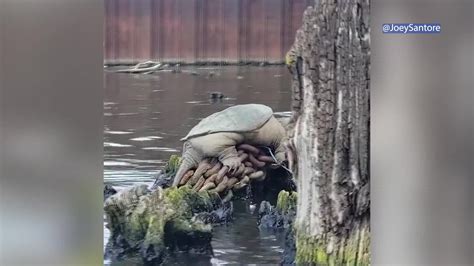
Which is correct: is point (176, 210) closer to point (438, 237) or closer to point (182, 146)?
point (182, 146)

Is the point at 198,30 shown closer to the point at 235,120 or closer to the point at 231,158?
the point at 235,120

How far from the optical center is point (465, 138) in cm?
409

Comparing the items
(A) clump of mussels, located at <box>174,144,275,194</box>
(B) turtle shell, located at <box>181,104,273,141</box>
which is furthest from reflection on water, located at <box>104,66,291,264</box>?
(A) clump of mussels, located at <box>174,144,275,194</box>

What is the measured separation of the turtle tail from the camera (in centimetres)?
404

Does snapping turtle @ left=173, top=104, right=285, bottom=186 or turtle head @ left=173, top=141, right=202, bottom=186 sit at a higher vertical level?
snapping turtle @ left=173, top=104, right=285, bottom=186

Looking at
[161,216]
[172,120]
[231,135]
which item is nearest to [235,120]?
[231,135]

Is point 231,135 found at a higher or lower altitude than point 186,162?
higher

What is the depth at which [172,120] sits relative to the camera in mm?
4047

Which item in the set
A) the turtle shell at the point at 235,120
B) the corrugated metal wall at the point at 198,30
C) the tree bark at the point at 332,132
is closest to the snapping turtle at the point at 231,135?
the turtle shell at the point at 235,120

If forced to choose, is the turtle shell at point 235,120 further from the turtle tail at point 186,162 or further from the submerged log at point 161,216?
the submerged log at point 161,216

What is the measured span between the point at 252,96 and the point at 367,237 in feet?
3.77

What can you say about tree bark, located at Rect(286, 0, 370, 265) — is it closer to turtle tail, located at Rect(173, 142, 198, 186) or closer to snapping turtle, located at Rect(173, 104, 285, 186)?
snapping turtle, located at Rect(173, 104, 285, 186)

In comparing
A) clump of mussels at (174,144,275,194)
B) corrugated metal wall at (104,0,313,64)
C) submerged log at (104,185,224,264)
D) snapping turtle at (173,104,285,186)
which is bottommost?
submerged log at (104,185,224,264)

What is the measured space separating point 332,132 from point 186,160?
0.92 m
